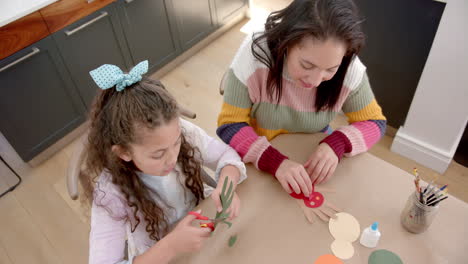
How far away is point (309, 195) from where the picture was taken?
1.10 m

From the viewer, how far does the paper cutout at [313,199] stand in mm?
1080

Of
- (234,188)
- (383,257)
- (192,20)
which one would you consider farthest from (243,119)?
(192,20)

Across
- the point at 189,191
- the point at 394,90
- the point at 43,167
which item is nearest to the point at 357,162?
the point at 189,191

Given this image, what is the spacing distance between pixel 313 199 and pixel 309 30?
48 cm

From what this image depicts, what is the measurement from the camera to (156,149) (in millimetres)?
996

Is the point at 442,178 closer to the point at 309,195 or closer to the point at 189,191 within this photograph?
the point at 309,195

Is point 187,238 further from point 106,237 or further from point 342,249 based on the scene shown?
point 342,249

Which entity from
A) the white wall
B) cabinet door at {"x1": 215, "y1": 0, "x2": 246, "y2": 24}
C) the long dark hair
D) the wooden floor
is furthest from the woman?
cabinet door at {"x1": 215, "y1": 0, "x2": 246, "y2": 24}

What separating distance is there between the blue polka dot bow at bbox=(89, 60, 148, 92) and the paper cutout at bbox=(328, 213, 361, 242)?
26.1 inches

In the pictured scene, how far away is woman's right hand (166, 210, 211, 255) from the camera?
3.14 ft

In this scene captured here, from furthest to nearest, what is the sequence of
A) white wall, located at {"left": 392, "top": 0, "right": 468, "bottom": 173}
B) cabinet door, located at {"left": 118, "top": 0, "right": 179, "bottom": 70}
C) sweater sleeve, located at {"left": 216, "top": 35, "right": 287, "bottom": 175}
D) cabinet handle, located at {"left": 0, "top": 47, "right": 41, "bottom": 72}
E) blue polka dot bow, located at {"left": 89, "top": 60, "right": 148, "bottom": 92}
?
1. cabinet door, located at {"left": 118, "top": 0, "right": 179, "bottom": 70}
2. cabinet handle, located at {"left": 0, "top": 47, "right": 41, "bottom": 72}
3. white wall, located at {"left": 392, "top": 0, "right": 468, "bottom": 173}
4. sweater sleeve, located at {"left": 216, "top": 35, "right": 287, "bottom": 175}
5. blue polka dot bow, located at {"left": 89, "top": 60, "right": 148, "bottom": 92}

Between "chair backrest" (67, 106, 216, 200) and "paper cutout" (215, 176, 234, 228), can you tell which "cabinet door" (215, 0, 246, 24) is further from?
"paper cutout" (215, 176, 234, 228)

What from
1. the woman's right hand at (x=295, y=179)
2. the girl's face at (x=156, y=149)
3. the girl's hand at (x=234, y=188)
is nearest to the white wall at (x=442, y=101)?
A: the woman's right hand at (x=295, y=179)

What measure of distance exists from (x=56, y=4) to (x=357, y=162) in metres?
1.82
